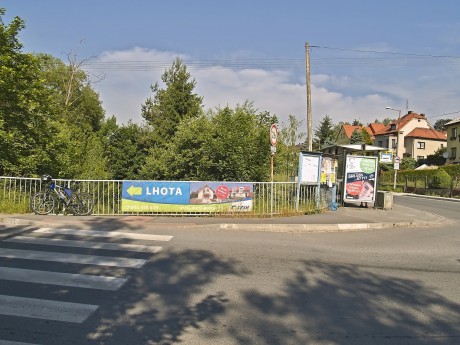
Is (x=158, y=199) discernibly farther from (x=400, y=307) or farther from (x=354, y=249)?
(x=400, y=307)

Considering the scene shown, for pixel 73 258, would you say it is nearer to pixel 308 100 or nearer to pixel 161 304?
pixel 161 304

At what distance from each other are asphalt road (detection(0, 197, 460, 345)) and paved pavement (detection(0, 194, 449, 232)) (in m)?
1.61

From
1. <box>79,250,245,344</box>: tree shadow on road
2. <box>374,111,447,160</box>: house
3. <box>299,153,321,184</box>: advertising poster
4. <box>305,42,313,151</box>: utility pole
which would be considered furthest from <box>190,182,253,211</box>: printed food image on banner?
<box>374,111,447,160</box>: house

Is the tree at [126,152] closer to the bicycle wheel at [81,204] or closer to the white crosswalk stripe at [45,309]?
the bicycle wheel at [81,204]

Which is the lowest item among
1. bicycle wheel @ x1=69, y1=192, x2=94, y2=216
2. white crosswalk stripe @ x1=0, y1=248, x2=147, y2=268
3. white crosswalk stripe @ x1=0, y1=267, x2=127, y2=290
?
white crosswalk stripe @ x1=0, y1=267, x2=127, y2=290

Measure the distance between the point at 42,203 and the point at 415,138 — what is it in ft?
234

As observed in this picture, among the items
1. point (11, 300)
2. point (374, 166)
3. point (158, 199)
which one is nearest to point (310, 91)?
point (374, 166)

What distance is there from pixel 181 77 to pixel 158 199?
2449cm

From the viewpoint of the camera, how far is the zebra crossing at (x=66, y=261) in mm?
4504

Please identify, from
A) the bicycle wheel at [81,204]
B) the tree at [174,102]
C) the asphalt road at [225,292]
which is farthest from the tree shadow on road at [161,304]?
the tree at [174,102]

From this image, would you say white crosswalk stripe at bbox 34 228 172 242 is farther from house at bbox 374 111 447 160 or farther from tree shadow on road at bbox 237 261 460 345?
house at bbox 374 111 447 160

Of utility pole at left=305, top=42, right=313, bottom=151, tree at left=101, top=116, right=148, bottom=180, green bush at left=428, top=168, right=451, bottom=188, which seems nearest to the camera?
utility pole at left=305, top=42, right=313, bottom=151

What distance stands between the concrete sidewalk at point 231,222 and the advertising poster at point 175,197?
0.49 meters

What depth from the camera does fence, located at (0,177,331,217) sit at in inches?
480
